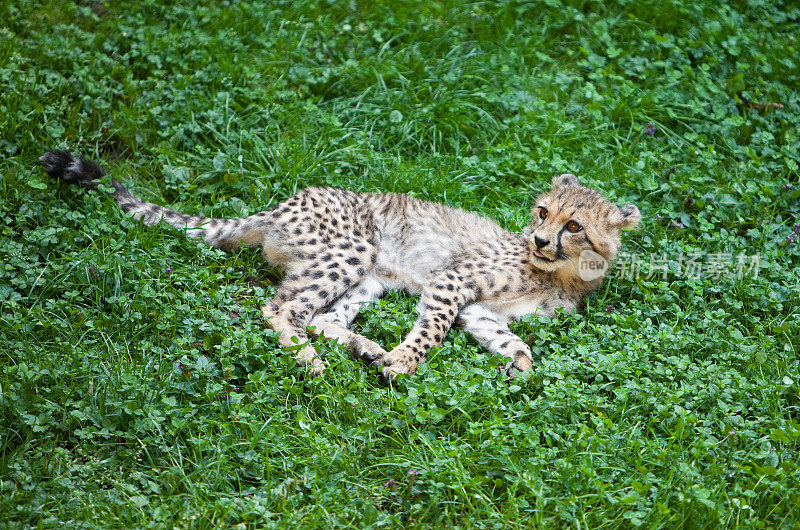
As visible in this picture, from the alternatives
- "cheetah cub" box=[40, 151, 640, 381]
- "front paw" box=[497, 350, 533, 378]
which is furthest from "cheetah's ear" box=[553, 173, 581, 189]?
"front paw" box=[497, 350, 533, 378]

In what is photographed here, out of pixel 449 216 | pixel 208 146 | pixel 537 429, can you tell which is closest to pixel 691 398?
pixel 537 429

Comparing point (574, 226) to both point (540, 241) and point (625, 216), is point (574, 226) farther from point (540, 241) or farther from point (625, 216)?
point (625, 216)

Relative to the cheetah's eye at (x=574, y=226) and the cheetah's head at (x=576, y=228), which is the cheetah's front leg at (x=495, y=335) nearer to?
the cheetah's head at (x=576, y=228)

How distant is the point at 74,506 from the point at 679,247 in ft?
14.2

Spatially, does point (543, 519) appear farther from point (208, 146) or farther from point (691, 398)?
point (208, 146)

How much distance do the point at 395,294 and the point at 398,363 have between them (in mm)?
934

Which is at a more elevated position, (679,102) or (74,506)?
(679,102)

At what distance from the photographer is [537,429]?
4.18 meters

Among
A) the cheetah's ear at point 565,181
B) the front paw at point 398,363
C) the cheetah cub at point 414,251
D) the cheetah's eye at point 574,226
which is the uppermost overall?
the cheetah's ear at point 565,181

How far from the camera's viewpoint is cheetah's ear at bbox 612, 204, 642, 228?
548cm

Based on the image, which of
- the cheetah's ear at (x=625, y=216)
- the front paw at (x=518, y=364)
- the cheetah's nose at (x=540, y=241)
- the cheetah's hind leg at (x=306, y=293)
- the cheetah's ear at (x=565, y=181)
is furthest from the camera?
the cheetah's ear at (x=565, y=181)

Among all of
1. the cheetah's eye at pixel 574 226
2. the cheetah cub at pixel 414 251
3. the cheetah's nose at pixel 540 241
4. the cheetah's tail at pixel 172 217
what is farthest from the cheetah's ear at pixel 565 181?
the cheetah's tail at pixel 172 217

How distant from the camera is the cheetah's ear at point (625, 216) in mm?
5480

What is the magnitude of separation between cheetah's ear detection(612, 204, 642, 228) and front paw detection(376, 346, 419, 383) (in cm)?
179
